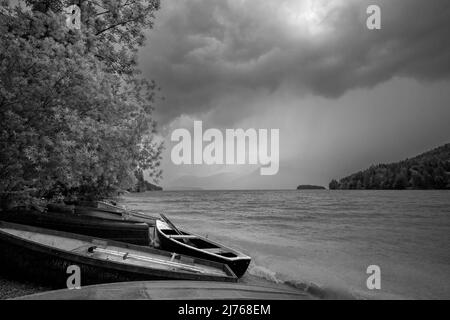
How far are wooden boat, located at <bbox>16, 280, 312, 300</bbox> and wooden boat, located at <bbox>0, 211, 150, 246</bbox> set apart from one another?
23.9 ft

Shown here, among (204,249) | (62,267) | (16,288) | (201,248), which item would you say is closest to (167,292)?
(62,267)

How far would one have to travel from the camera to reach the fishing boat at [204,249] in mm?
11039

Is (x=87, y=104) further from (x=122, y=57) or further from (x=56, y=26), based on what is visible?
(x=122, y=57)

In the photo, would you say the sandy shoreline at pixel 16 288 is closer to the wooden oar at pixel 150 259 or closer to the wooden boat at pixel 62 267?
the wooden boat at pixel 62 267

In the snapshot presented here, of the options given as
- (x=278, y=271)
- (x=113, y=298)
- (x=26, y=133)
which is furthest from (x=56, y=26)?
(x=278, y=271)

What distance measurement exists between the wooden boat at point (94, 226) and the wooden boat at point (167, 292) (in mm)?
7294

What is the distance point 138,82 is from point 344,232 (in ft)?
81.0

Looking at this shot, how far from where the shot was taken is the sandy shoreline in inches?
273

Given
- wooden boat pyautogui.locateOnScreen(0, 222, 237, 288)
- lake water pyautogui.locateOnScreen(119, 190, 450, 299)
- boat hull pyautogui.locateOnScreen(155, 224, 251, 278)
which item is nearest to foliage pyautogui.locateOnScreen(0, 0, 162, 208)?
wooden boat pyautogui.locateOnScreen(0, 222, 237, 288)

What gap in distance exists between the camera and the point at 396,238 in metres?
26.5

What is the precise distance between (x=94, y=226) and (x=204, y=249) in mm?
4531

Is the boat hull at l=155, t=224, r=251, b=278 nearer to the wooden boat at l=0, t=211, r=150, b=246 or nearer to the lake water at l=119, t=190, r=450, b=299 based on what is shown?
the wooden boat at l=0, t=211, r=150, b=246

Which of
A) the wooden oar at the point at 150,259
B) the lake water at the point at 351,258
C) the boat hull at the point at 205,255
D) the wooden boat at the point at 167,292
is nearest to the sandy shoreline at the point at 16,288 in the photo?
the wooden oar at the point at 150,259

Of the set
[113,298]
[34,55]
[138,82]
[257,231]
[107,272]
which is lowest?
[257,231]
